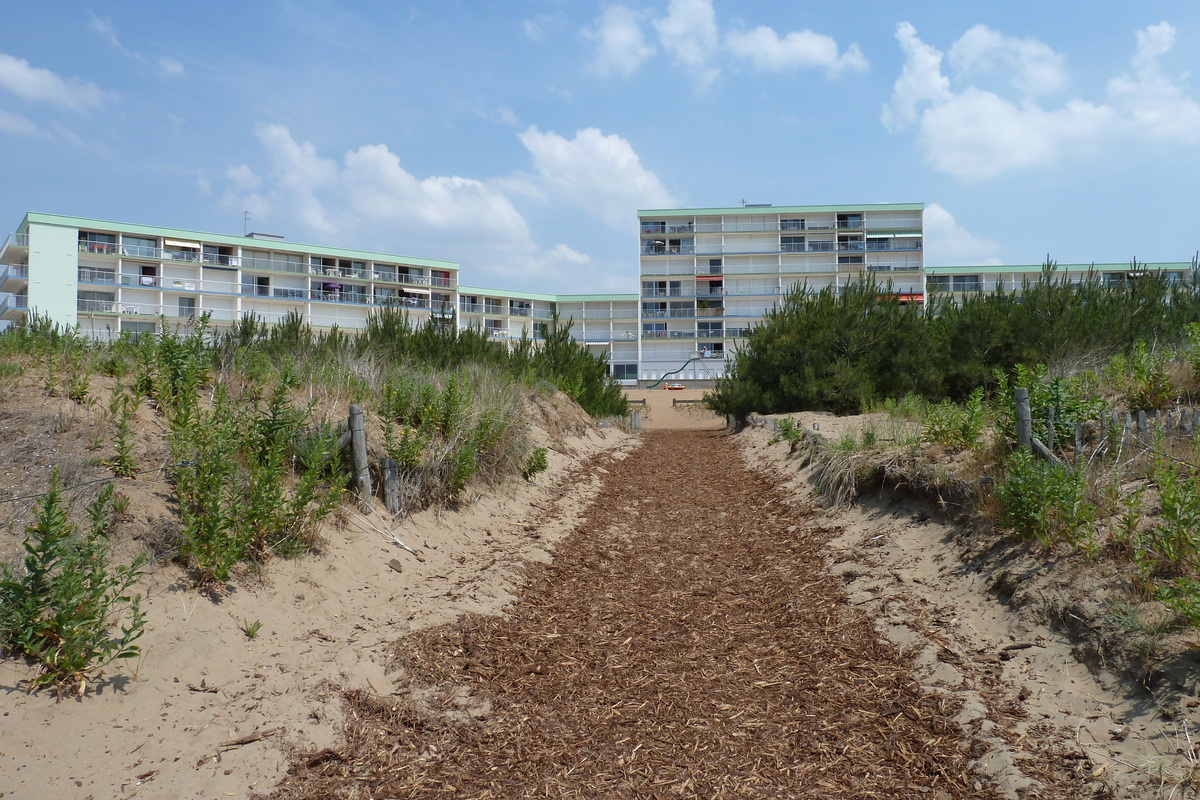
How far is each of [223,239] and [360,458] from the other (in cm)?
6076

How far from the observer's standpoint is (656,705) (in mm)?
4770

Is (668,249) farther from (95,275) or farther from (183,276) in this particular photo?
(95,275)

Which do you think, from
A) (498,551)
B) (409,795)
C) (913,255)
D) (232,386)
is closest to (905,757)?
(409,795)

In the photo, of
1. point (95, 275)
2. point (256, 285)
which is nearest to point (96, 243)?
point (95, 275)

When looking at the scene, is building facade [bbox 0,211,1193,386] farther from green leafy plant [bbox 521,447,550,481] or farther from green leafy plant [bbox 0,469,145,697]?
green leafy plant [bbox 0,469,145,697]

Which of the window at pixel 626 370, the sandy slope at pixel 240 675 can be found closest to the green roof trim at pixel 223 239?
the window at pixel 626 370

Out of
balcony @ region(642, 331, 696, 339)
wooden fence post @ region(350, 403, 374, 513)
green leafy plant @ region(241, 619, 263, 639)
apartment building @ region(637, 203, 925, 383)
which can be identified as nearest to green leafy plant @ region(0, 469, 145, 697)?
green leafy plant @ region(241, 619, 263, 639)

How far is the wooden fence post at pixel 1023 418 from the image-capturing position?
6633 millimetres

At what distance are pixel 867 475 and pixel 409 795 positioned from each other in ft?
22.8

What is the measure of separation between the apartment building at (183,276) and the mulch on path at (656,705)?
135 ft

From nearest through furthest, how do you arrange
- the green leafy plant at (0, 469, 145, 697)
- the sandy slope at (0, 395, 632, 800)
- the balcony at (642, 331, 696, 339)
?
the sandy slope at (0, 395, 632, 800) < the green leafy plant at (0, 469, 145, 697) < the balcony at (642, 331, 696, 339)

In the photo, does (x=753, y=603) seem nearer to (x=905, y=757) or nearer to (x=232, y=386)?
(x=905, y=757)

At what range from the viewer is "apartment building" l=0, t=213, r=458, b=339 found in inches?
1997

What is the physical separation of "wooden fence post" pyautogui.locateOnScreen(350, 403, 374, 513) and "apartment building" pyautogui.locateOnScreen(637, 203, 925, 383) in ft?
206
